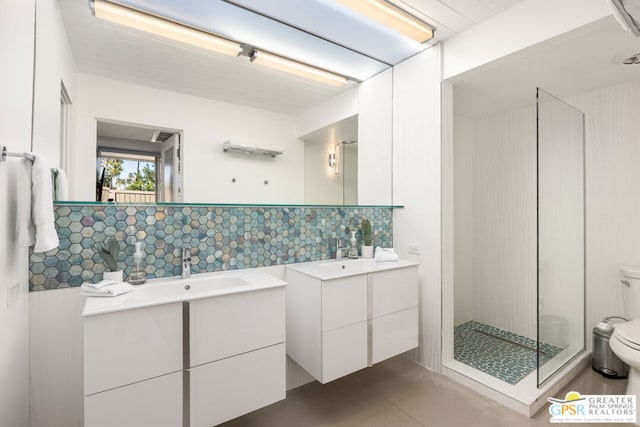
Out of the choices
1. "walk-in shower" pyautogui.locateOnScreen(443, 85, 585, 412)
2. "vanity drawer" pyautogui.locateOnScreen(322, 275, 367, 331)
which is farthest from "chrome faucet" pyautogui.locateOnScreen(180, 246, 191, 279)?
"walk-in shower" pyautogui.locateOnScreen(443, 85, 585, 412)

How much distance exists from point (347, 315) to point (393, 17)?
187 cm

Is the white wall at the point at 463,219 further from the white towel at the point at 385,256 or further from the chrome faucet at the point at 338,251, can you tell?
the chrome faucet at the point at 338,251

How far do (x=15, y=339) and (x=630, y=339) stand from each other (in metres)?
2.94

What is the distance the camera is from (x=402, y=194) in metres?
2.44

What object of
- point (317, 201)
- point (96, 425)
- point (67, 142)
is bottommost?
point (96, 425)

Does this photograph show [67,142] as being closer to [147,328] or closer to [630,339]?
[147,328]

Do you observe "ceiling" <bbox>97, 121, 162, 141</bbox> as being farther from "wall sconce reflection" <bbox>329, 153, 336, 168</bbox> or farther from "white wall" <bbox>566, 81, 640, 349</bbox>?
"white wall" <bbox>566, 81, 640, 349</bbox>

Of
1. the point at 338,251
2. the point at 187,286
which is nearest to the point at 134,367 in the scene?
the point at 187,286

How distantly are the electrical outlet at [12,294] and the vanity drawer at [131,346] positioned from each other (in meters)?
0.27

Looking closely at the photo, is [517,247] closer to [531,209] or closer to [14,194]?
[531,209]

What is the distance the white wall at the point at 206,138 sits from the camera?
4.81ft

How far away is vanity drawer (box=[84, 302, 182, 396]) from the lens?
41.1 inches

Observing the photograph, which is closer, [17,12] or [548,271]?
[17,12]

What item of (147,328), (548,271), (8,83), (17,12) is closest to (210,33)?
(17,12)
